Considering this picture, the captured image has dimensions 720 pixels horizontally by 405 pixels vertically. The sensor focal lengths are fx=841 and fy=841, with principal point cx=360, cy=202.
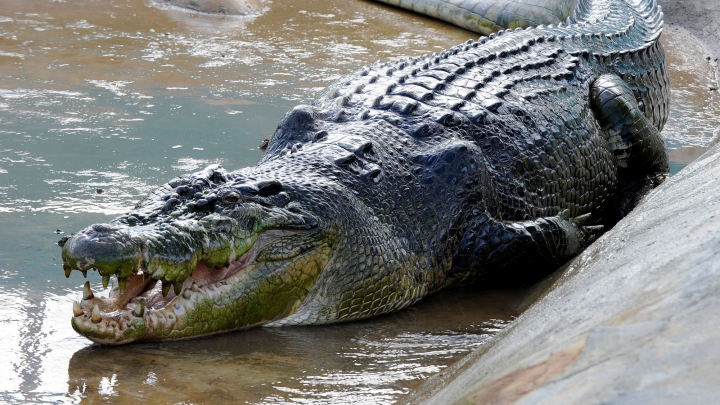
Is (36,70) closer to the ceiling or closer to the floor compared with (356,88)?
closer to the floor

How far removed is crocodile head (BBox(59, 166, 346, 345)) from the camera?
2.60 meters

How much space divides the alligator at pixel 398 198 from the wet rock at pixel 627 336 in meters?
0.86

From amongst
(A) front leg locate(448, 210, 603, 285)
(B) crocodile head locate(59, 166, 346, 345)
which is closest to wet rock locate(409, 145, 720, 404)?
(B) crocodile head locate(59, 166, 346, 345)

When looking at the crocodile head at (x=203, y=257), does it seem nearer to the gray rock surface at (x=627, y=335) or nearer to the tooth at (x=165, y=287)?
the tooth at (x=165, y=287)

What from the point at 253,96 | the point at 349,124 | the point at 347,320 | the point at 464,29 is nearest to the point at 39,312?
the point at 347,320

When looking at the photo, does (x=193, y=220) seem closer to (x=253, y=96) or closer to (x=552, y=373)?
(x=552, y=373)

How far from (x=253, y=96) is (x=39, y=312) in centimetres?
342

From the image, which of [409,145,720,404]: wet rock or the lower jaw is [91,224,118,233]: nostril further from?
[409,145,720,404]: wet rock

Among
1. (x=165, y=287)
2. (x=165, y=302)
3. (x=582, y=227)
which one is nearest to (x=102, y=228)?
(x=165, y=287)

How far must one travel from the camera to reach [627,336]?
1.52m

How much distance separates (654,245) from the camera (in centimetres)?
210

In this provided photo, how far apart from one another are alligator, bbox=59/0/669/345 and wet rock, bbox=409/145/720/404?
86 centimetres

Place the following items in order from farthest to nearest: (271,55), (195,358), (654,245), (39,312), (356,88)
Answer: (271,55) < (356,88) < (39,312) < (195,358) < (654,245)

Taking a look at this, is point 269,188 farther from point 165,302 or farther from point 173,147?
point 173,147
